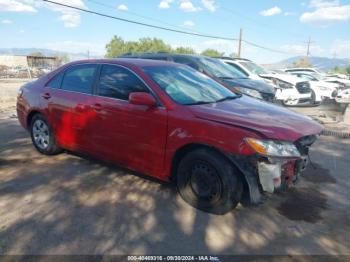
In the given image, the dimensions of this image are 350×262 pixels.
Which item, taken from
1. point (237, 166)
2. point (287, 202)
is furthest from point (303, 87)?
point (237, 166)

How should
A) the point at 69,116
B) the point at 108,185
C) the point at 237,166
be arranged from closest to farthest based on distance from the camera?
1. the point at 237,166
2. the point at 108,185
3. the point at 69,116

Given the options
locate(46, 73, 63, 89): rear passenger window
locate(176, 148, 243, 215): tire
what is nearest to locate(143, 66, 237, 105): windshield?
locate(176, 148, 243, 215): tire

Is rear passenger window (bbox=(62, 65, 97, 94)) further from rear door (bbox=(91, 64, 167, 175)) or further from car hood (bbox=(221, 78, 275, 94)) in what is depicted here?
car hood (bbox=(221, 78, 275, 94))

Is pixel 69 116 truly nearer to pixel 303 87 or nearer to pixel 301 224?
pixel 301 224

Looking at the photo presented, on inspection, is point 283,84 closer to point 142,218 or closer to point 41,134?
point 41,134

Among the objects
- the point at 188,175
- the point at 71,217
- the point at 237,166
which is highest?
the point at 237,166

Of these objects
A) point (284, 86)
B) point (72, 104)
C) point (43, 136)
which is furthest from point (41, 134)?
point (284, 86)

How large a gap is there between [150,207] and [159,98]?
4.15 feet

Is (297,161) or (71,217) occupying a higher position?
(297,161)

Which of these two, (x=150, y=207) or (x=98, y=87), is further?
(x=98, y=87)

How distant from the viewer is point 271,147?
11.2ft

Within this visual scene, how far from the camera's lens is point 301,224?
3705 mm

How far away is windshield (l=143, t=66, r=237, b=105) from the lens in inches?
164

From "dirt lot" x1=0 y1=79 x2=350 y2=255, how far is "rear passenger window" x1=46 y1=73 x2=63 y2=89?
1.26 metres
